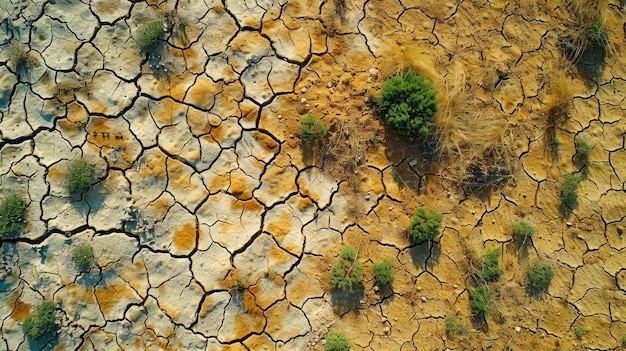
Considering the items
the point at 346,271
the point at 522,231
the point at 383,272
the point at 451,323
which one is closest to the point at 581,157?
the point at 522,231

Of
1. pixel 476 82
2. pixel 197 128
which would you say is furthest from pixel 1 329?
pixel 476 82

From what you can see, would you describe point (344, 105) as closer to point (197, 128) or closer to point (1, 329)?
point (197, 128)

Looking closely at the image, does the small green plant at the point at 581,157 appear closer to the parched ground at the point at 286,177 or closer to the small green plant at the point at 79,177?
the parched ground at the point at 286,177

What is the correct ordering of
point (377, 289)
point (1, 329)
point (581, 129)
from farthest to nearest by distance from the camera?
point (581, 129) < point (377, 289) < point (1, 329)

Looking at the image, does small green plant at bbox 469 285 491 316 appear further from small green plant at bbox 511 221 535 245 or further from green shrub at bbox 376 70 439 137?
green shrub at bbox 376 70 439 137

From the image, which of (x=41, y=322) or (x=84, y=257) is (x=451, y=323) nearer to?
(x=84, y=257)
